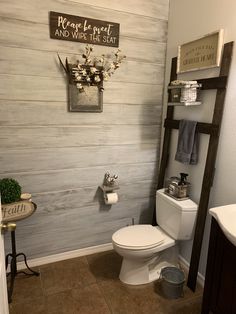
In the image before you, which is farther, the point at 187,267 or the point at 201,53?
the point at 187,267

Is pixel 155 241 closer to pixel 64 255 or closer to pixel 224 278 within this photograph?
pixel 224 278

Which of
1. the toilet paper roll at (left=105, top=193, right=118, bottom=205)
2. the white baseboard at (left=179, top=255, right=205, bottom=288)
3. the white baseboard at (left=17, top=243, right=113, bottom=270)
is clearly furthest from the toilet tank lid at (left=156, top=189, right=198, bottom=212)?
the white baseboard at (left=17, top=243, right=113, bottom=270)

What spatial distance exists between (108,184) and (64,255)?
2.69 ft

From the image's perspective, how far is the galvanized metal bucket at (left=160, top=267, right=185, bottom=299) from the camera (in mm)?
1873

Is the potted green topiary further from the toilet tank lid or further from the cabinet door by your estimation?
the cabinet door

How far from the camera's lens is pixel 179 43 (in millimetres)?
2141

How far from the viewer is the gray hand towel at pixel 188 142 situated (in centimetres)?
200

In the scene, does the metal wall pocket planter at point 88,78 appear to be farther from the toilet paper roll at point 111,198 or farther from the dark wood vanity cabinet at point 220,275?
the dark wood vanity cabinet at point 220,275

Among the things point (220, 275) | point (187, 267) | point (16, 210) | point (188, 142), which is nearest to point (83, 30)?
point (188, 142)

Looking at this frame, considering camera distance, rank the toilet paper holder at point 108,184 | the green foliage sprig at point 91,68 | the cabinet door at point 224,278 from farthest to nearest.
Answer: the toilet paper holder at point 108,184 → the green foliage sprig at point 91,68 → the cabinet door at point 224,278

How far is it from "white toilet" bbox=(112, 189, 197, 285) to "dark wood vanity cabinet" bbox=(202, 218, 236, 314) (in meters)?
0.48

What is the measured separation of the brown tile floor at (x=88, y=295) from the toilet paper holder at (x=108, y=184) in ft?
2.33

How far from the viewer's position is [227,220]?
133 centimetres

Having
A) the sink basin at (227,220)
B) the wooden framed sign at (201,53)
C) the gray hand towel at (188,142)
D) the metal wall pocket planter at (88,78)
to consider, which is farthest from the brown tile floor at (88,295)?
the wooden framed sign at (201,53)
